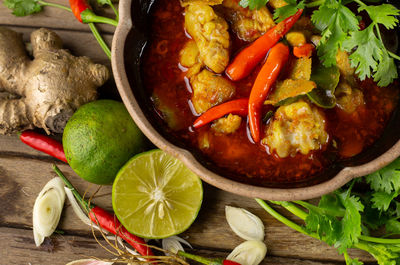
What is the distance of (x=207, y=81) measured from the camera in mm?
2256

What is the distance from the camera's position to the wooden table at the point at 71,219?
107 inches

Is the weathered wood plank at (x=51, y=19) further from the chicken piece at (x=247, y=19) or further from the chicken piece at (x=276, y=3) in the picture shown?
the chicken piece at (x=276, y=3)

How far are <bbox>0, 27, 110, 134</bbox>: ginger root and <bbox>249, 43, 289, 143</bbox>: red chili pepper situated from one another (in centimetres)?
101

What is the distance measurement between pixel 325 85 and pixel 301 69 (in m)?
0.15

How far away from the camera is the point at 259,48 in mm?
2248

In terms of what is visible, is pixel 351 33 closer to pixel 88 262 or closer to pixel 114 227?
pixel 114 227

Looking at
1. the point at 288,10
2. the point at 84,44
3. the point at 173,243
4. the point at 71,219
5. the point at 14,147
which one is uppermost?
the point at 288,10

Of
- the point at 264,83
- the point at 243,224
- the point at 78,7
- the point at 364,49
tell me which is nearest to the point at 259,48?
the point at 264,83

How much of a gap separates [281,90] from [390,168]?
763 mm

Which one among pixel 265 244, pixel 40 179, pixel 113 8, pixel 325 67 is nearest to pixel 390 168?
pixel 325 67

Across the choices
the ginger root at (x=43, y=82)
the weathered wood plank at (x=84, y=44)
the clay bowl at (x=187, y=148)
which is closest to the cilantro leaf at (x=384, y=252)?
the clay bowl at (x=187, y=148)

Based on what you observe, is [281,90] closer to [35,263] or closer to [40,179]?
[40,179]

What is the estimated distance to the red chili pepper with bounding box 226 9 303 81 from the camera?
2246 mm

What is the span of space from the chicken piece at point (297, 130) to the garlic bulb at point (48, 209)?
1446mm
